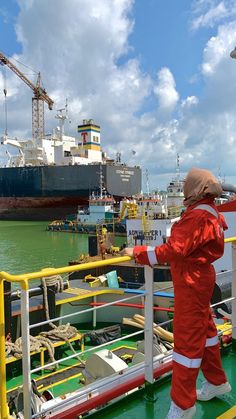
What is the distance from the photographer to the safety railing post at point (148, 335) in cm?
257

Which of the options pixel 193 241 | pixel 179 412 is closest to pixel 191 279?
pixel 193 241

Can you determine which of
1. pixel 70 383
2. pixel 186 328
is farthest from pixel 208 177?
pixel 70 383

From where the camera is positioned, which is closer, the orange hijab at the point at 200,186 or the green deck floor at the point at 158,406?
the orange hijab at the point at 200,186

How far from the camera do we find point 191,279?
81.3 inches

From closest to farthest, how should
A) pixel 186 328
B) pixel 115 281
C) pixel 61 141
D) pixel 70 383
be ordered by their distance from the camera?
pixel 186 328 < pixel 70 383 < pixel 115 281 < pixel 61 141

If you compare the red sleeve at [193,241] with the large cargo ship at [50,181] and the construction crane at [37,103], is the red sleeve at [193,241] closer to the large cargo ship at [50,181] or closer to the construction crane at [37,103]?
the large cargo ship at [50,181]

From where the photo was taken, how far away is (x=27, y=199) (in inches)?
1626

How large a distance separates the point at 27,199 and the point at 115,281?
3325cm

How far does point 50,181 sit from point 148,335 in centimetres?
3823

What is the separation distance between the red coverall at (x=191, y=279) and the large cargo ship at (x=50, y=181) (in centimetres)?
3637

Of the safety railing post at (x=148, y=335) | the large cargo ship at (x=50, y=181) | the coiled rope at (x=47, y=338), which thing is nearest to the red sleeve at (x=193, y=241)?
the safety railing post at (x=148, y=335)

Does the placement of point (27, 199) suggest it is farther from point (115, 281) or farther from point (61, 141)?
point (115, 281)

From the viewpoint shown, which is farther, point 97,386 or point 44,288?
point 44,288

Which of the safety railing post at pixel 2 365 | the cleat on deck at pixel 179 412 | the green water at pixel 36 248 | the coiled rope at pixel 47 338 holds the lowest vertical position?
the green water at pixel 36 248
